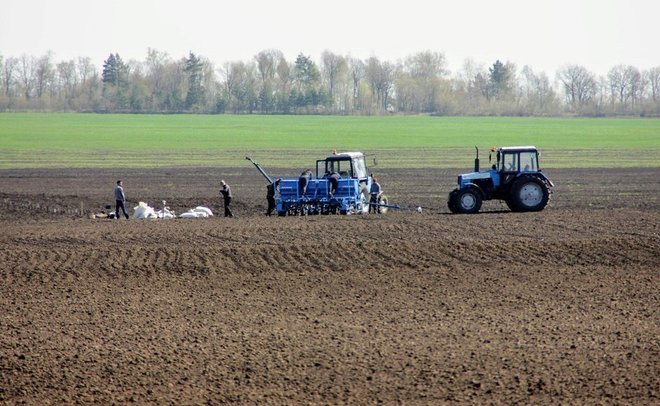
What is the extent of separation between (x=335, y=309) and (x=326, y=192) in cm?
1465

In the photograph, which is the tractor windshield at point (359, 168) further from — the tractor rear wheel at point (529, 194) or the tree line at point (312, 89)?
the tree line at point (312, 89)

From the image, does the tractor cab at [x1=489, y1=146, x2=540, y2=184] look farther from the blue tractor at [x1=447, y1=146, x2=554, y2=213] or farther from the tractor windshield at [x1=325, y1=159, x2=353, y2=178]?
the tractor windshield at [x1=325, y1=159, x2=353, y2=178]

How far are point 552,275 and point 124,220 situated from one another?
15523 mm

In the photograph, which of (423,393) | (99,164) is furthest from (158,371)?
(99,164)

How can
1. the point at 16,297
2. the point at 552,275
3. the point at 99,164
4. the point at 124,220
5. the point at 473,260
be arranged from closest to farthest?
the point at 16,297 → the point at 552,275 → the point at 473,260 → the point at 124,220 → the point at 99,164

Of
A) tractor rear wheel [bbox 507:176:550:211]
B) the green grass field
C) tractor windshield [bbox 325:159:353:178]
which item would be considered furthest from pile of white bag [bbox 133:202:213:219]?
the green grass field

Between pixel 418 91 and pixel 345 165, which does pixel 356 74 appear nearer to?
pixel 418 91

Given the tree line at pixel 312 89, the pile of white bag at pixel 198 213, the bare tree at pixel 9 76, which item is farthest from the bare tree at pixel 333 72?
the pile of white bag at pixel 198 213

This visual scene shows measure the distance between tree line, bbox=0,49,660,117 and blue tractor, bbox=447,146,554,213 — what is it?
130m

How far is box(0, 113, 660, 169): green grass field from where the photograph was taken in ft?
212

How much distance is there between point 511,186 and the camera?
Result: 1296 inches

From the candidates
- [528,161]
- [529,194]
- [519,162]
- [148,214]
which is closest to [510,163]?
[519,162]

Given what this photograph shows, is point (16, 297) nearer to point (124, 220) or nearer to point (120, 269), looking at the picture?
point (120, 269)

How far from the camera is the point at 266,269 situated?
886 inches
